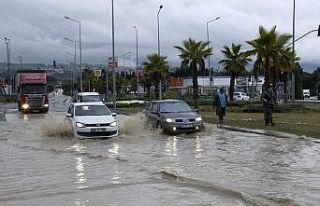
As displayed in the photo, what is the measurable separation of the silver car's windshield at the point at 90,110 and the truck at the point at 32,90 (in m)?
27.6

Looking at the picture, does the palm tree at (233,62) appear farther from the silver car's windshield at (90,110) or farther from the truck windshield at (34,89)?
the silver car's windshield at (90,110)

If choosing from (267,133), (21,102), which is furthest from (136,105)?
(267,133)

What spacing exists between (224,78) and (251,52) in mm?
75800

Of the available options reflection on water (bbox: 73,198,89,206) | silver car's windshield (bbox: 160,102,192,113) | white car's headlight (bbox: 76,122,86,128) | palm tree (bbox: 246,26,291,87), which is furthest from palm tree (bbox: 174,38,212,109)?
reflection on water (bbox: 73,198,89,206)

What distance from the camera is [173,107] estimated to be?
26000mm

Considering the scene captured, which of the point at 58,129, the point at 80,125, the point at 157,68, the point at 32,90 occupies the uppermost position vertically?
the point at 157,68

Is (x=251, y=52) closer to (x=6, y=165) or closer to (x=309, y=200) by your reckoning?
(x=6, y=165)

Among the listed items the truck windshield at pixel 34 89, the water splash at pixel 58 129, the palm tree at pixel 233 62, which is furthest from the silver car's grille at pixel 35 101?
the water splash at pixel 58 129

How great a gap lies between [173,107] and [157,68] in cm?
4196

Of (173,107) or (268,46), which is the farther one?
(268,46)

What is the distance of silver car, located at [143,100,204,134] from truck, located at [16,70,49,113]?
26.5m

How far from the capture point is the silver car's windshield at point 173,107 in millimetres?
25750

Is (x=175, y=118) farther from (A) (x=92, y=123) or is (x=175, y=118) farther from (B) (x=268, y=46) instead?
(B) (x=268, y=46)

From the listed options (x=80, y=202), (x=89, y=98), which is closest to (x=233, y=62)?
(x=89, y=98)
